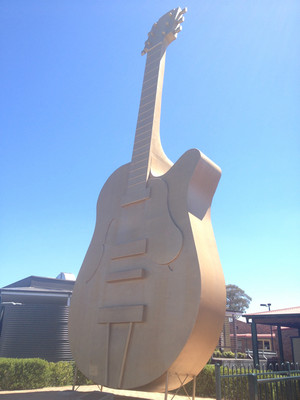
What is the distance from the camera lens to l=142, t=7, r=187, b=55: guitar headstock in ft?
38.0

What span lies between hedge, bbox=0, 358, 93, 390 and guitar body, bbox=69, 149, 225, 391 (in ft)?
10.7

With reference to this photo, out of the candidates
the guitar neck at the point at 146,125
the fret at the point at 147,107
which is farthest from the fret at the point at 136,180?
the fret at the point at 147,107

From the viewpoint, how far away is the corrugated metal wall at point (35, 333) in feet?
44.6

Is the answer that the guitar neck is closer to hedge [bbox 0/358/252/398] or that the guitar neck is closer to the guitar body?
the guitar body

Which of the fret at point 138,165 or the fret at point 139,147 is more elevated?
the fret at point 139,147

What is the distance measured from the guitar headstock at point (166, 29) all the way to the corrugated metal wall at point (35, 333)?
11.0 metres

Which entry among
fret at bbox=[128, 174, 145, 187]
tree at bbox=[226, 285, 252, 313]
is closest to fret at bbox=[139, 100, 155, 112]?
fret at bbox=[128, 174, 145, 187]

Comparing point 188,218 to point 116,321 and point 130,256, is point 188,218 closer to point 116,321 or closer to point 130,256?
point 130,256

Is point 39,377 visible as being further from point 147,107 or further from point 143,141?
point 147,107

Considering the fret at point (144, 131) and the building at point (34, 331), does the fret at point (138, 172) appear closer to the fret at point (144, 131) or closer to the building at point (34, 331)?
the fret at point (144, 131)

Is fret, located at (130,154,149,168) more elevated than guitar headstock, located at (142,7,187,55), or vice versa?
guitar headstock, located at (142,7,187,55)

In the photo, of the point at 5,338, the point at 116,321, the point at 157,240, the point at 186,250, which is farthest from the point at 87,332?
the point at 5,338

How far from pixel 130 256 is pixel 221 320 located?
2.71 meters

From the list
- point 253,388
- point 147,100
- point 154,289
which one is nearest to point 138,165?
point 147,100
